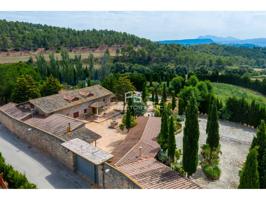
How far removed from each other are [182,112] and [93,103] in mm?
11207

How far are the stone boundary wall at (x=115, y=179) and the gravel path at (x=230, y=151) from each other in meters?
6.22

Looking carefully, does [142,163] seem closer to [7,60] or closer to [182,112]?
[182,112]

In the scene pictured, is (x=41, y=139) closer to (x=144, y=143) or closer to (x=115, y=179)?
(x=144, y=143)

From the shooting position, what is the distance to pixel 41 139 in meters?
23.1

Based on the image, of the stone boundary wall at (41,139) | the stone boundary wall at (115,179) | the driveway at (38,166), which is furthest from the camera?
the stone boundary wall at (41,139)

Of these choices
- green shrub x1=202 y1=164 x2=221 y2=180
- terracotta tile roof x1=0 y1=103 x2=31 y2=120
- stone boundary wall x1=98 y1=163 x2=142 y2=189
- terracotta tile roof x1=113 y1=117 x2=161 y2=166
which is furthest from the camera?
terracotta tile roof x1=0 y1=103 x2=31 y2=120

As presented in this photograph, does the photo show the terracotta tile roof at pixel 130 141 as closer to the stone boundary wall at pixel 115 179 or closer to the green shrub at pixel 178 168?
the stone boundary wall at pixel 115 179

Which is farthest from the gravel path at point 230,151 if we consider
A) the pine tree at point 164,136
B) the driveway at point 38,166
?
the driveway at point 38,166

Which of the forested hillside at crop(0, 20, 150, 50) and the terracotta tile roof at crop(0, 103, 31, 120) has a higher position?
the forested hillside at crop(0, 20, 150, 50)

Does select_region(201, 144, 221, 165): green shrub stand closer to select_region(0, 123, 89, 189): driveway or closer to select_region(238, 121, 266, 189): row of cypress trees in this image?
select_region(238, 121, 266, 189): row of cypress trees

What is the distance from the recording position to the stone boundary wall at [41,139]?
2043 centimetres

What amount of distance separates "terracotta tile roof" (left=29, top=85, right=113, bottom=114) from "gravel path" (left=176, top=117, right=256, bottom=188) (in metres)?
12.9

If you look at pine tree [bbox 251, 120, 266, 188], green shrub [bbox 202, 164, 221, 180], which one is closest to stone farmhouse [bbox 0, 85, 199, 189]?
pine tree [bbox 251, 120, 266, 188]

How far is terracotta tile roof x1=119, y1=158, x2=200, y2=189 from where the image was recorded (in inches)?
596
